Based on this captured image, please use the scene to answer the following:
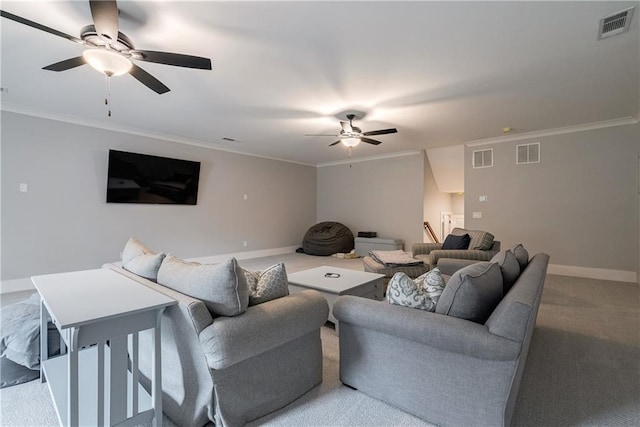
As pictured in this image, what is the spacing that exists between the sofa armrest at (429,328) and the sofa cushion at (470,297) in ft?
0.22

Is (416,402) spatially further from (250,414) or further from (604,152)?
(604,152)

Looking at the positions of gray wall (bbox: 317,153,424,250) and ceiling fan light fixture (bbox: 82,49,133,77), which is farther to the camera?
gray wall (bbox: 317,153,424,250)

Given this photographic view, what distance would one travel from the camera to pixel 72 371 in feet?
4.32

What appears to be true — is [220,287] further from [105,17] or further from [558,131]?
[558,131]

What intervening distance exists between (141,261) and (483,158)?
6146 mm

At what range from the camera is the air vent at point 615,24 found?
2.22 m

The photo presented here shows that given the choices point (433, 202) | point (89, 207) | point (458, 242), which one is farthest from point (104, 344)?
point (433, 202)

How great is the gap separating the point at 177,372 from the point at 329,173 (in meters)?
7.33

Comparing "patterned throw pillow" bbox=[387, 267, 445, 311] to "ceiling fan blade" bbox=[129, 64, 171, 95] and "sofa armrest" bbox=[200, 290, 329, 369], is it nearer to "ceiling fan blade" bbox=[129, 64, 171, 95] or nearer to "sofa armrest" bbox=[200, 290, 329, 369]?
"sofa armrest" bbox=[200, 290, 329, 369]

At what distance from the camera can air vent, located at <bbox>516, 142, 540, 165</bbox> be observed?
543 cm

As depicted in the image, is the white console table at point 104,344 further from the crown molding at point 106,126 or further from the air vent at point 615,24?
the crown molding at point 106,126

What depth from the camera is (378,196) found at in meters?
7.70

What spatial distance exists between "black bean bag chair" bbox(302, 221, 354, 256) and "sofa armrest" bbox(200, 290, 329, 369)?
18.0ft

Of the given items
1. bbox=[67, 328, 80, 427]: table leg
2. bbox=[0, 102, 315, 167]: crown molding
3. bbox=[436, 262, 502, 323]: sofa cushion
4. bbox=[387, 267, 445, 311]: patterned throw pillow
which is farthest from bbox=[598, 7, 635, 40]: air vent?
bbox=[0, 102, 315, 167]: crown molding
